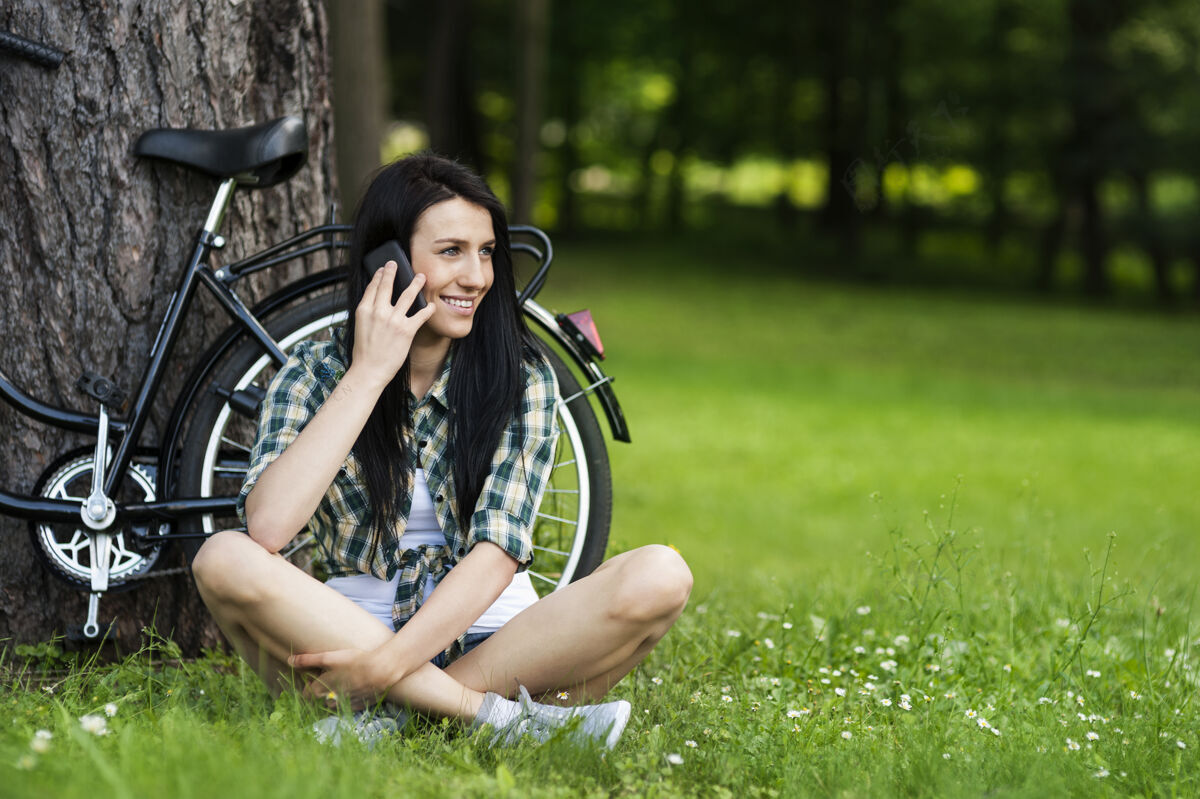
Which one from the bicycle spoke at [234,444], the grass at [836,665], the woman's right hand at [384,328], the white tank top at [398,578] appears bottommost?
the grass at [836,665]

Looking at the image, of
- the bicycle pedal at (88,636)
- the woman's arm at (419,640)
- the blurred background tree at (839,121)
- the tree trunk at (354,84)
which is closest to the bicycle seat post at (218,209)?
the bicycle pedal at (88,636)

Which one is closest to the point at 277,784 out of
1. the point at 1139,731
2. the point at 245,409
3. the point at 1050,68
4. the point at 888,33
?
the point at 245,409

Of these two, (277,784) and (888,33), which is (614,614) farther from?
(888,33)

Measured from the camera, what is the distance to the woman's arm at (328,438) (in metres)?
2.52

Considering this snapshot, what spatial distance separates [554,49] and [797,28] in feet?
20.9

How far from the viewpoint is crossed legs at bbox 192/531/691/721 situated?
250cm

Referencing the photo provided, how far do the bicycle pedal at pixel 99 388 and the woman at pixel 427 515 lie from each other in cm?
60

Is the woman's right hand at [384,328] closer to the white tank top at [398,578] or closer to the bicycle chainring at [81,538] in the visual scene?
the white tank top at [398,578]

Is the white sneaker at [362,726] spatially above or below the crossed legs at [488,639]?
below

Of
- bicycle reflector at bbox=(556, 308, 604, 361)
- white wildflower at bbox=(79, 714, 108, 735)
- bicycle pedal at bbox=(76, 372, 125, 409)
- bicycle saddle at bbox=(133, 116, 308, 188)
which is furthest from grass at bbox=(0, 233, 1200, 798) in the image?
bicycle saddle at bbox=(133, 116, 308, 188)

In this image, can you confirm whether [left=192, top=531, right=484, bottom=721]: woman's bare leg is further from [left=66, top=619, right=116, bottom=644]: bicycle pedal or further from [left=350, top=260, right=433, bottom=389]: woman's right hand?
[left=66, top=619, right=116, bottom=644]: bicycle pedal

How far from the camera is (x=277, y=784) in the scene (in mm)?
2059

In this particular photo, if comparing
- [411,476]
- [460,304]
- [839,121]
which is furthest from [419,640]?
[839,121]

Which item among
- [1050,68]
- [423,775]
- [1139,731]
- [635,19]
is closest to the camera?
[423,775]
